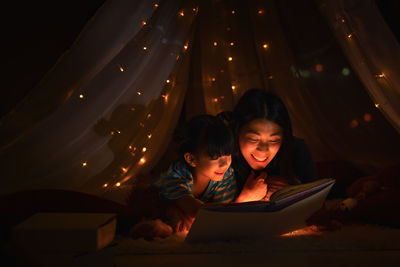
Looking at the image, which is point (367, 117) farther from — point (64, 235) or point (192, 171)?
point (64, 235)

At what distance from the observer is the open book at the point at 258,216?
1.13 meters

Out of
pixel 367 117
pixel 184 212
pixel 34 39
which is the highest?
pixel 34 39

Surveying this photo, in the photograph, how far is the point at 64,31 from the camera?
2510 mm

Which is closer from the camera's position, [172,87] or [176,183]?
[176,183]

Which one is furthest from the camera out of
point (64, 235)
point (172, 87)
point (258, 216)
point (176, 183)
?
point (172, 87)

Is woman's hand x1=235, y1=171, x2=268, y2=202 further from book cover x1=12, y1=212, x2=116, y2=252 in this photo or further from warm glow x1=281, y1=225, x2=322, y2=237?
book cover x1=12, y1=212, x2=116, y2=252

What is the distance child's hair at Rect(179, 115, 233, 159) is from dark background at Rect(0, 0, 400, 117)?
4.98ft

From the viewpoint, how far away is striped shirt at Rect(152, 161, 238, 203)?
1.48m

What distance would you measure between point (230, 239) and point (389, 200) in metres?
0.73

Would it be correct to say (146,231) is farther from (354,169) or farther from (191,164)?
(354,169)

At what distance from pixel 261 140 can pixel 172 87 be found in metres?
0.69

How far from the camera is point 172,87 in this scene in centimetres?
201

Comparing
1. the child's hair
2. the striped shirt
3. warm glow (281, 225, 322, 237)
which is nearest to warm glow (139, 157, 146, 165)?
the striped shirt

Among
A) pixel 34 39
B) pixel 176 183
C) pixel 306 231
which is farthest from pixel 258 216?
pixel 34 39
